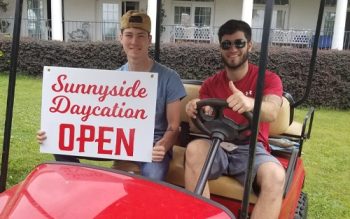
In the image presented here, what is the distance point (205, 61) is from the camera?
9891 mm

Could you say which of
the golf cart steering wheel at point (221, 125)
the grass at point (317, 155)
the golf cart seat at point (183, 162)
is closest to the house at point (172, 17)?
the grass at point (317, 155)

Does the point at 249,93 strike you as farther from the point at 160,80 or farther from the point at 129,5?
the point at 129,5

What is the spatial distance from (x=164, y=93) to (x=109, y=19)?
1400 centimetres

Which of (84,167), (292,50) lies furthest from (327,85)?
(84,167)

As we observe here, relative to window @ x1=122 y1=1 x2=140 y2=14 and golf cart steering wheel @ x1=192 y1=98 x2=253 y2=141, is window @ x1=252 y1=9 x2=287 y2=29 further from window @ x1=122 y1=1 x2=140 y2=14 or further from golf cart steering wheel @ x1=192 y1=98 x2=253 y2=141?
golf cart steering wheel @ x1=192 y1=98 x2=253 y2=141

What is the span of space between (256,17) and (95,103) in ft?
46.2

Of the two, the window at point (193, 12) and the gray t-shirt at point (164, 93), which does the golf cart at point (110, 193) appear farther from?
the window at point (193, 12)

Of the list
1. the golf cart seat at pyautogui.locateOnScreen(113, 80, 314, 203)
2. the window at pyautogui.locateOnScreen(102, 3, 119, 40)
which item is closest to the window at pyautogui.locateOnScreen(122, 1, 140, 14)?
the window at pyautogui.locateOnScreen(102, 3, 119, 40)

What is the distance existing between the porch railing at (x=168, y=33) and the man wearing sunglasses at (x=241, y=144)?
10.8 metres

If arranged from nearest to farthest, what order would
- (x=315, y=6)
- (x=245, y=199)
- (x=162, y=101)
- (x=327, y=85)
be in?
(x=245, y=199)
(x=162, y=101)
(x=327, y=85)
(x=315, y=6)

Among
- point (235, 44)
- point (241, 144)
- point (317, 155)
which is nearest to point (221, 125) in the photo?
point (241, 144)

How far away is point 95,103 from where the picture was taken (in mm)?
2217

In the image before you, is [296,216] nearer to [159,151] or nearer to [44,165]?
[159,151]

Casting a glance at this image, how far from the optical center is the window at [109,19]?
50.8 feet
